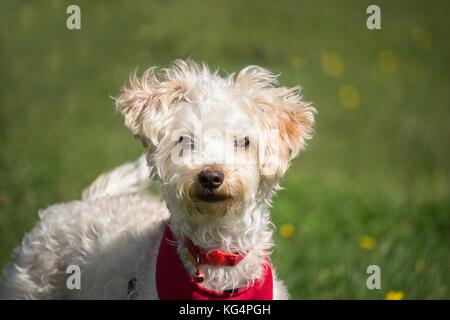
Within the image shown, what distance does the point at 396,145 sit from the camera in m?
9.23

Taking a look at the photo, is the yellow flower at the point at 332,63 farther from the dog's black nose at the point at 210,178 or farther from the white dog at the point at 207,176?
the dog's black nose at the point at 210,178

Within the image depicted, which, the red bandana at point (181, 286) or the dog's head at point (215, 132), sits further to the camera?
the red bandana at point (181, 286)

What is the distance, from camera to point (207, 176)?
12.0ft

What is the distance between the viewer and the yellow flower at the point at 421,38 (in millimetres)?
12266

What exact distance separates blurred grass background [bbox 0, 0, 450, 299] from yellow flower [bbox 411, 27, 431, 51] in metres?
0.02

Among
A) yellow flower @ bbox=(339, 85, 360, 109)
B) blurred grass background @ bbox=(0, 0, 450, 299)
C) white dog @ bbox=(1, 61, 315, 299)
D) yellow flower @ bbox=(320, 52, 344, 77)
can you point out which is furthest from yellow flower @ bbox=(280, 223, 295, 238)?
yellow flower @ bbox=(320, 52, 344, 77)

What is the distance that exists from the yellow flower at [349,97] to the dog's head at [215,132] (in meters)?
6.26

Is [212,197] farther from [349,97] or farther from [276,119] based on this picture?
[349,97]

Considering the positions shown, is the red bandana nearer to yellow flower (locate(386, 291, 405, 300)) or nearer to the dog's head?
the dog's head

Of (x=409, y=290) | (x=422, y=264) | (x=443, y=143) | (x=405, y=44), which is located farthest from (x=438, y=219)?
(x=405, y=44)

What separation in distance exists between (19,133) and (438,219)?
437cm

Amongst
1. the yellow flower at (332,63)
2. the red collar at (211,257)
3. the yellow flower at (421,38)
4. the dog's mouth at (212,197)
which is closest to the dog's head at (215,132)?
the dog's mouth at (212,197)

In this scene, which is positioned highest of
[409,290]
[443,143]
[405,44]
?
[405,44]

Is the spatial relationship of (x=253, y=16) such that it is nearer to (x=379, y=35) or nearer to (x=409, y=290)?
(x=379, y=35)
